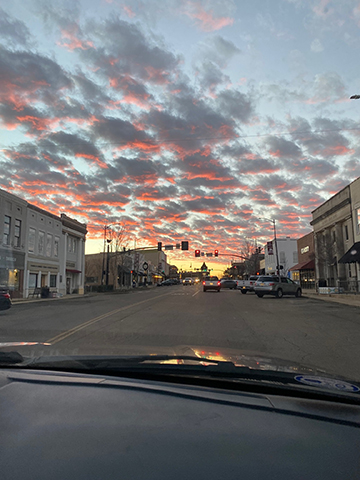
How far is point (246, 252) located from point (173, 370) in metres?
90.4

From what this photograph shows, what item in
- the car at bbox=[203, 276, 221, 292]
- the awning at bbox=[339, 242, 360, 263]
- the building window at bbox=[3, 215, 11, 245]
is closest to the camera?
the awning at bbox=[339, 242, 360, 263]

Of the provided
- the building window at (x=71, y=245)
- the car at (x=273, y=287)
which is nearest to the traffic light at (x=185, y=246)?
the building window at (x=71, y=245)

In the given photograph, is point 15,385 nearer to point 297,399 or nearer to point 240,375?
point 240,375

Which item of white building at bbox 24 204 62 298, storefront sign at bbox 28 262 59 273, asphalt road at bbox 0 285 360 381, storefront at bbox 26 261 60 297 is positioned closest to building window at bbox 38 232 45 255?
white building at bbox 24 204 62 298

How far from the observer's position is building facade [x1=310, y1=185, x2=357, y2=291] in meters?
33.5

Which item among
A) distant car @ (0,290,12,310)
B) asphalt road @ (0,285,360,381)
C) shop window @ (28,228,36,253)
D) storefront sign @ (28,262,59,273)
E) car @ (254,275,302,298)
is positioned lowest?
asphalt road @ (0,285,360,381)

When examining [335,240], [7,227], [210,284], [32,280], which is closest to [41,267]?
[32,280]

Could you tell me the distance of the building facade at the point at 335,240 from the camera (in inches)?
1319

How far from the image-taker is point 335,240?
37.1m

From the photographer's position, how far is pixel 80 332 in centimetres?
980

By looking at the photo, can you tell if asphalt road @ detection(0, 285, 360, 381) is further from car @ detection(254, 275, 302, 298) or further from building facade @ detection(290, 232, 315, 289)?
building facade @ detection(290, 232, 315, 289)

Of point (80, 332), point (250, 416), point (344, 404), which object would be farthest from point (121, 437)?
point (80, 332)

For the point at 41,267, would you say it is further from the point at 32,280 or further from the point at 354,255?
the point at 354,255

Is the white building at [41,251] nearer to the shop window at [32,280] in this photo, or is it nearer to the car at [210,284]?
the shop window at [32,280]
